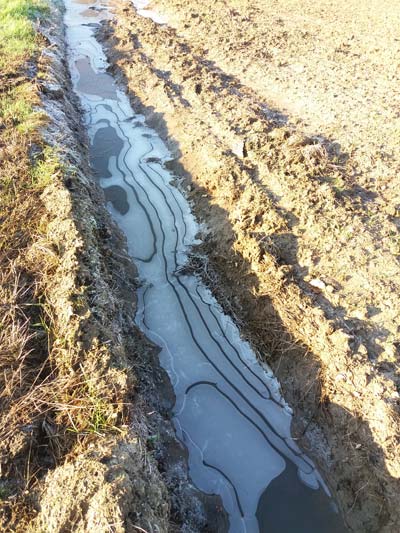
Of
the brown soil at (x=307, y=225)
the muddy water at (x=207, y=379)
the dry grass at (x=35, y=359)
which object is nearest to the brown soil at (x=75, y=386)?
the dry grass at (x=35, y=359)

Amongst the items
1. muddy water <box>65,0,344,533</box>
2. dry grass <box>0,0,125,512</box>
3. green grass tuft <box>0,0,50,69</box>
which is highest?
green grass tuft <box>0,0,50,69</box>

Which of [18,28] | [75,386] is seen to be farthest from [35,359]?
[18,28]

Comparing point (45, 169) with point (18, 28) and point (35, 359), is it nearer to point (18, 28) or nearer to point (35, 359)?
point (35, 359)

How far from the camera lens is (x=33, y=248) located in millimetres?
4117

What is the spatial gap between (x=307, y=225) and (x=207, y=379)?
2079mm

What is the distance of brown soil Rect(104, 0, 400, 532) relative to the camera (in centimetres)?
354

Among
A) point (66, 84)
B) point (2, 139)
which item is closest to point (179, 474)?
point (2, 139)

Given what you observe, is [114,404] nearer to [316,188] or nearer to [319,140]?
[316,188]

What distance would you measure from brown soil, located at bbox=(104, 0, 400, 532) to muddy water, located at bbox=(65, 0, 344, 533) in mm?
202

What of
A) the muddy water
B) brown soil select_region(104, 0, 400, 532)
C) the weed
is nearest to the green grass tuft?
brown soil select_region(104, 0, 400, 532)

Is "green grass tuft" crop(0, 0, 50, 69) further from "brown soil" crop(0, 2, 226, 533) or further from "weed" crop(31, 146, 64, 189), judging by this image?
"brown soil" crop(0, 2, 226, 533)

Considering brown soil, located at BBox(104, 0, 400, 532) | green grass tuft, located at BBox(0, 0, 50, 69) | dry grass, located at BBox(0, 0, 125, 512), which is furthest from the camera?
green grass tuft, located at BBox(0, 0, 50, 69)

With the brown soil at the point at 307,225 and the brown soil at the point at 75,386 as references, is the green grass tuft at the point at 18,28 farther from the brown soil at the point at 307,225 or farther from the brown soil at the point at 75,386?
the brown soil at the point at 75,386

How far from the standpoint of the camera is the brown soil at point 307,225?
3.54 meters
